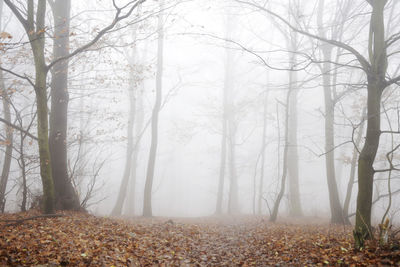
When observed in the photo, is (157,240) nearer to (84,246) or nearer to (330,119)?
(84,246)

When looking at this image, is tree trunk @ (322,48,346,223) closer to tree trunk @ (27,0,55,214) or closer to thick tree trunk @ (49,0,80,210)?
tree trunk @ (27,0,55,214)

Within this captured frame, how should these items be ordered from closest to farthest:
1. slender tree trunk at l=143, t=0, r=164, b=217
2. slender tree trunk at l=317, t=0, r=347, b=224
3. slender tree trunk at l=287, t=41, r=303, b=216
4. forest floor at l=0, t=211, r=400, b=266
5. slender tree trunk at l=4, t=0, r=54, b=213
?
forest floor at l=0, t=211, r=400, b=266
slender tree trunk at l=4, t=0, r=54, b=213
slender tree trunk at l=317, t=0, r=347, b=224
slender tree trunk at l=143, t=0, r=164, b=217
slender tree trunk at l=287, t=41, r=303, b=216

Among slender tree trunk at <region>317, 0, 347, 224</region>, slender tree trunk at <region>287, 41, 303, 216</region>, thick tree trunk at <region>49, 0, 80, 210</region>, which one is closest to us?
thick tree trunk at <region>49, 0, 80, 210</region>

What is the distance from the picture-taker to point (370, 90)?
4.71m

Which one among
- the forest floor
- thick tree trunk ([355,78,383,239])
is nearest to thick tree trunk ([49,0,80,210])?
the forest floor

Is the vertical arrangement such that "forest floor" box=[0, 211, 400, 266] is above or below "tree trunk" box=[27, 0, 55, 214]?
below

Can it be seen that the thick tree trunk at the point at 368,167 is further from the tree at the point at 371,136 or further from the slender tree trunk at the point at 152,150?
the slender tree trunk at the point at 152,150

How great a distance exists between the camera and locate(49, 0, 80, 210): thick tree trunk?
7.77 m

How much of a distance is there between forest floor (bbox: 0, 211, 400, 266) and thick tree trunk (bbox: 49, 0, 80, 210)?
43.5 inches

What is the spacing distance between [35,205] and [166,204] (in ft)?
93.5

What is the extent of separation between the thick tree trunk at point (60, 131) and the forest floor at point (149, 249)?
1105mm

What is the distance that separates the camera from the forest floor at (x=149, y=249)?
3846 millimetres

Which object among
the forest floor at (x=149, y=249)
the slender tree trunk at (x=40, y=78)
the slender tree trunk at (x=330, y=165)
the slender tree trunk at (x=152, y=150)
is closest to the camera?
the forest floor at (x=149, y=249)

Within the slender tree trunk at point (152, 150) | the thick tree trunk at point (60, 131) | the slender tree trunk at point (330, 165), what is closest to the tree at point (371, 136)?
the slender tree trunk at point (330, 165)
